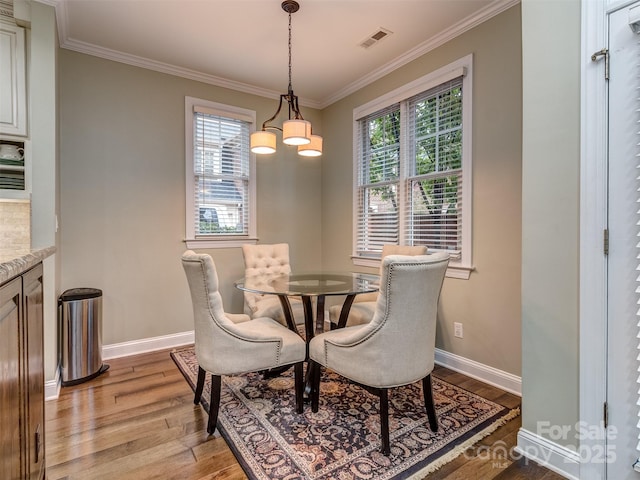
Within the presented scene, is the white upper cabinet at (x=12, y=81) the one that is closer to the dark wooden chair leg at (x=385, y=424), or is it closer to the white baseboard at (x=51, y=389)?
the white baseboard at (x=51, y=389)

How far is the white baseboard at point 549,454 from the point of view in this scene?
1.55m

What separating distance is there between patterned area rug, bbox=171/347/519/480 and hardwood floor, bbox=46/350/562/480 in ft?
0.29

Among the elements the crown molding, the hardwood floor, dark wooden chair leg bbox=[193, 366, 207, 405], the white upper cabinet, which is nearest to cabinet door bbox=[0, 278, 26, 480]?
the hardwood floor

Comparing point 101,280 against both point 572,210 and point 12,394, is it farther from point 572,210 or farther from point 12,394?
point 572,210

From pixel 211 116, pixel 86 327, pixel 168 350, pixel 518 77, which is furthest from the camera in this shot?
pixel 211 116

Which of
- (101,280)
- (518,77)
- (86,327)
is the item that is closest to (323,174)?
(518,77)

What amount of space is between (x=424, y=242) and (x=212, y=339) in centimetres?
207

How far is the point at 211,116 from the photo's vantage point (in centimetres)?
368

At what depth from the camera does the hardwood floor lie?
160 centimetres


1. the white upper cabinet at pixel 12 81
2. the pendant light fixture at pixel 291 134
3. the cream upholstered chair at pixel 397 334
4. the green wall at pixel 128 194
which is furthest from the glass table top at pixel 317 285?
the white upper cabinet at pixel 12 81

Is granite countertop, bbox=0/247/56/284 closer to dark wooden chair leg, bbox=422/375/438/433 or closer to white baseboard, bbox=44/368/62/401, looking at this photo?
white baseboard, bbox=44/368/62/401

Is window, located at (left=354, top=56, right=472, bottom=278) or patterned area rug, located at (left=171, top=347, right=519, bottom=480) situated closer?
patterned area rug, located at (left=171, top=347, right=519, bottom=480)

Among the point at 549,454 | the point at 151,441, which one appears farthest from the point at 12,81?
the point at 549,454

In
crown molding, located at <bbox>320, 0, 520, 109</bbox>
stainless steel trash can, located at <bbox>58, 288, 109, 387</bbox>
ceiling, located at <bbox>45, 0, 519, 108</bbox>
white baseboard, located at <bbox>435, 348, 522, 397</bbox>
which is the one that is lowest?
white baseboard, located at <bbox>435, 348, 522, 397</bbox>
